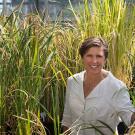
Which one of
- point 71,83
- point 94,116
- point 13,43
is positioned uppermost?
point 13,43

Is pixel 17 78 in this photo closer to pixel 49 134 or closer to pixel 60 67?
pixel 49 134

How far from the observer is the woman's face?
192cm

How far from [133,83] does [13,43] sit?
1261 millimetres

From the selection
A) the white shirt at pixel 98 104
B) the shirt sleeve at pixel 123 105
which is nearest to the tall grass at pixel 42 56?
the white shirt at pixel 98 104

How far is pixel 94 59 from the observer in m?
1.92

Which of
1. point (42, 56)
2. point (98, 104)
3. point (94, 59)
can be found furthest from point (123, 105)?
point (42, 56)

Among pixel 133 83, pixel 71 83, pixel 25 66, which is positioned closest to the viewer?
pixel 25 66

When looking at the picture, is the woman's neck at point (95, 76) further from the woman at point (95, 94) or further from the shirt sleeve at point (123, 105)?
the shirt sleeve at point (123, 105)

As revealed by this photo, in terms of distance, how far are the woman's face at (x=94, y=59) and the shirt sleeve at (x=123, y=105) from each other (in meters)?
0.16

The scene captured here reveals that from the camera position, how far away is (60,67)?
7.86ft

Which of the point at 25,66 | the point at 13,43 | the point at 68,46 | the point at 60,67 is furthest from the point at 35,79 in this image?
the point at 68,46

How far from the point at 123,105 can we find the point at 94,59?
0.26 m

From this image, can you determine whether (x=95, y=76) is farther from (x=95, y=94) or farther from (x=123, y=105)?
(x=123, y=105)

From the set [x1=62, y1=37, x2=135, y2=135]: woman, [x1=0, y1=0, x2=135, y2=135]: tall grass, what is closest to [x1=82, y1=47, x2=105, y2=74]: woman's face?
[x1=62, y1=37, x2=135, y2=135]: woman
